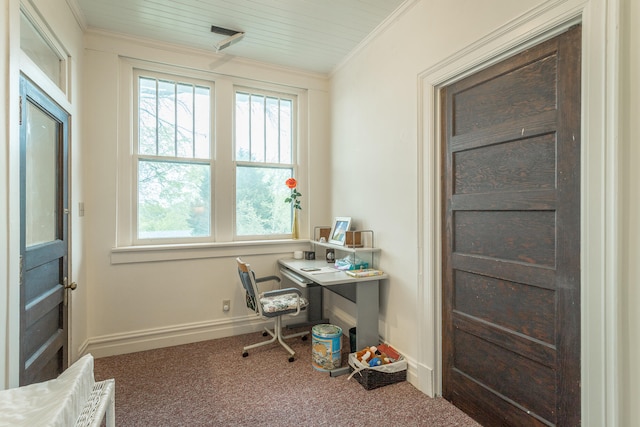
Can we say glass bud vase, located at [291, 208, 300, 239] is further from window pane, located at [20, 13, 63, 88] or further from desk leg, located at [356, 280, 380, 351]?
window pane, located at [20, 13, 63, 88]

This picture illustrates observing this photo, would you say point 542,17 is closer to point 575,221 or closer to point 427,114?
point 427,114

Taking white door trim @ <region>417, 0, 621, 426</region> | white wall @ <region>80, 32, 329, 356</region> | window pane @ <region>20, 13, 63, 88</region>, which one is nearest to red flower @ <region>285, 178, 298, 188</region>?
white wall @ <region>80, 32, 329, 356</region>

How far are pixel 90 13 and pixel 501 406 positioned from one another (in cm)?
390

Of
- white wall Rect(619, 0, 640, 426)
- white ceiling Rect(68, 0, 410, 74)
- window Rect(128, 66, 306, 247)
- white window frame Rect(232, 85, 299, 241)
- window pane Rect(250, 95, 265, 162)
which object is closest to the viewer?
white wall Rect(619, 0, 640, 426)

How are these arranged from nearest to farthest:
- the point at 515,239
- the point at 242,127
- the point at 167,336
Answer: the point at 515,239, the point at 167,336, the point at 242,127

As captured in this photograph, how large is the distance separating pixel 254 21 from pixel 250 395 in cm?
284

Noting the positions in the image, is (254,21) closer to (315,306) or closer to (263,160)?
(263,160)

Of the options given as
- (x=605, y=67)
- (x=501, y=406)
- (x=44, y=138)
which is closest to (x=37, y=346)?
(x=44, y=138)

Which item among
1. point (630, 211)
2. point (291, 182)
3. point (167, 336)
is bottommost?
point (167, 336)

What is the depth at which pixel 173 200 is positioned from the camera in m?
3.06

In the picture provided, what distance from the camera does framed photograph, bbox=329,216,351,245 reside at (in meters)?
3.01

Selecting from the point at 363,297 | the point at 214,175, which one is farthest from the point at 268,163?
the point at 363,297

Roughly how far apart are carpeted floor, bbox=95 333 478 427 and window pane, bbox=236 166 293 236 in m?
1.25


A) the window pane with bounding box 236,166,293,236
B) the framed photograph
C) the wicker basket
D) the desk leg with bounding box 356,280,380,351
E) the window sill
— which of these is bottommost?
the wicker basket
